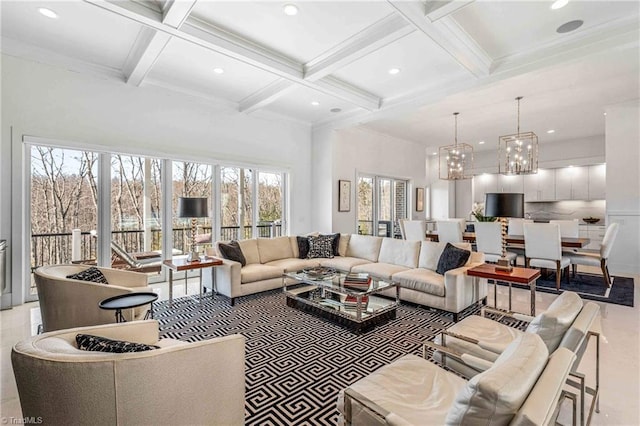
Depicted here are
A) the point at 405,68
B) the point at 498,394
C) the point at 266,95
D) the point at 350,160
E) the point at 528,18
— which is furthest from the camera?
the point at 350,160

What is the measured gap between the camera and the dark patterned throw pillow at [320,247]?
5273mm

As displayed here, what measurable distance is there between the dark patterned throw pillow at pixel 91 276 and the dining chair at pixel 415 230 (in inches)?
202

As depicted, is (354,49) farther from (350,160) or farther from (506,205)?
(350,160)

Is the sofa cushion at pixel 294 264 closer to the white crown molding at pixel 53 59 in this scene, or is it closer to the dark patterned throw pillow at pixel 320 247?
the dark patterned throw pillow at pixel 320 247

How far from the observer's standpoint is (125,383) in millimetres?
1137

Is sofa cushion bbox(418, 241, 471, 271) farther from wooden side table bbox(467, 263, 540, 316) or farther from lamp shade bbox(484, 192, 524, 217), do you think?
lamp shade bbox(484, 192, 524, 217)

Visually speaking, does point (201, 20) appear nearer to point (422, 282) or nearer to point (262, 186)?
point (262, 186)

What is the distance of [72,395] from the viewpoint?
3.54 feet

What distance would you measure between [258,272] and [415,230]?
11.2 feet

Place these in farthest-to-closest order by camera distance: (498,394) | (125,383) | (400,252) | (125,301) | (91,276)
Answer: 1. (400,252)
2. (91,276)
3. (125,301)
4. (125,383)
5. (498,394)

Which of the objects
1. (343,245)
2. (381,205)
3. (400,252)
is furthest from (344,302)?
(381,205)

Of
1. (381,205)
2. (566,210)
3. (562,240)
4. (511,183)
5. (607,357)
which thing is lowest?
(607,357)

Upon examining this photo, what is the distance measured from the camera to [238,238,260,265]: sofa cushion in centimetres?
476

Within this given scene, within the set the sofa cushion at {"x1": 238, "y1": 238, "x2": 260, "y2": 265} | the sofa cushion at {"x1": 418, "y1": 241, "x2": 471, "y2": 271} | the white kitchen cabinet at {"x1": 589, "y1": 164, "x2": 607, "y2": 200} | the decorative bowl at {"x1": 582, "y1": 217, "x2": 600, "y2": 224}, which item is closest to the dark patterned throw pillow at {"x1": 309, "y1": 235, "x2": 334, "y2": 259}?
the sofa cushion at {"x1": 238, "y1": 238, "x2": 260, "y2": 265}
